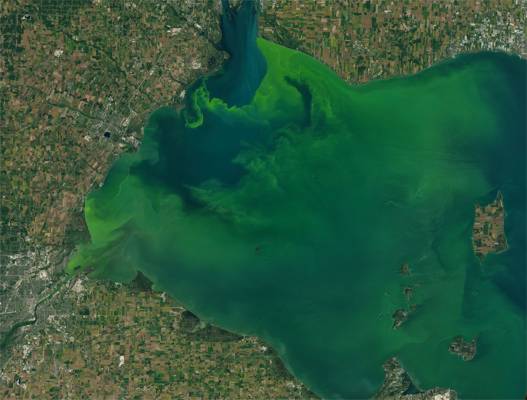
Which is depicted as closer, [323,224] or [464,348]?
[323,224]

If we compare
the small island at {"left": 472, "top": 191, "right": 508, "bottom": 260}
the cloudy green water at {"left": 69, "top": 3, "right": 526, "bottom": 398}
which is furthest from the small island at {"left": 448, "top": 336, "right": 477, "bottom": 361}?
the small island at {"left": 472, "top": 191, "right": 508, "bottom": 260}

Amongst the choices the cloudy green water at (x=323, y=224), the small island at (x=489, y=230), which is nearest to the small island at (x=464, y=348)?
the cloudy green water at (x=323, y=224)

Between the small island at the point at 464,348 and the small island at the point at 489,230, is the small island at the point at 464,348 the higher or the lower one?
the lower one

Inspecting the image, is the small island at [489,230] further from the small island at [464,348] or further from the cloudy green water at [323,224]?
the small island at [464,348]

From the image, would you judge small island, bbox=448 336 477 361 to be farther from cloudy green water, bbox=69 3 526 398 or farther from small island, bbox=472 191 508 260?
small island, bbox=472 191 508 260

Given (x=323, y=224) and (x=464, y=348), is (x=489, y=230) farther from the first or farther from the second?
(x=323, y=224)

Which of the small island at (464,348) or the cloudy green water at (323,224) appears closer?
the cloudy green water at (323,224)

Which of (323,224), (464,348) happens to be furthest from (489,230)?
(323,224)

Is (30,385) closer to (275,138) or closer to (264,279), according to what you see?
(264,279)
